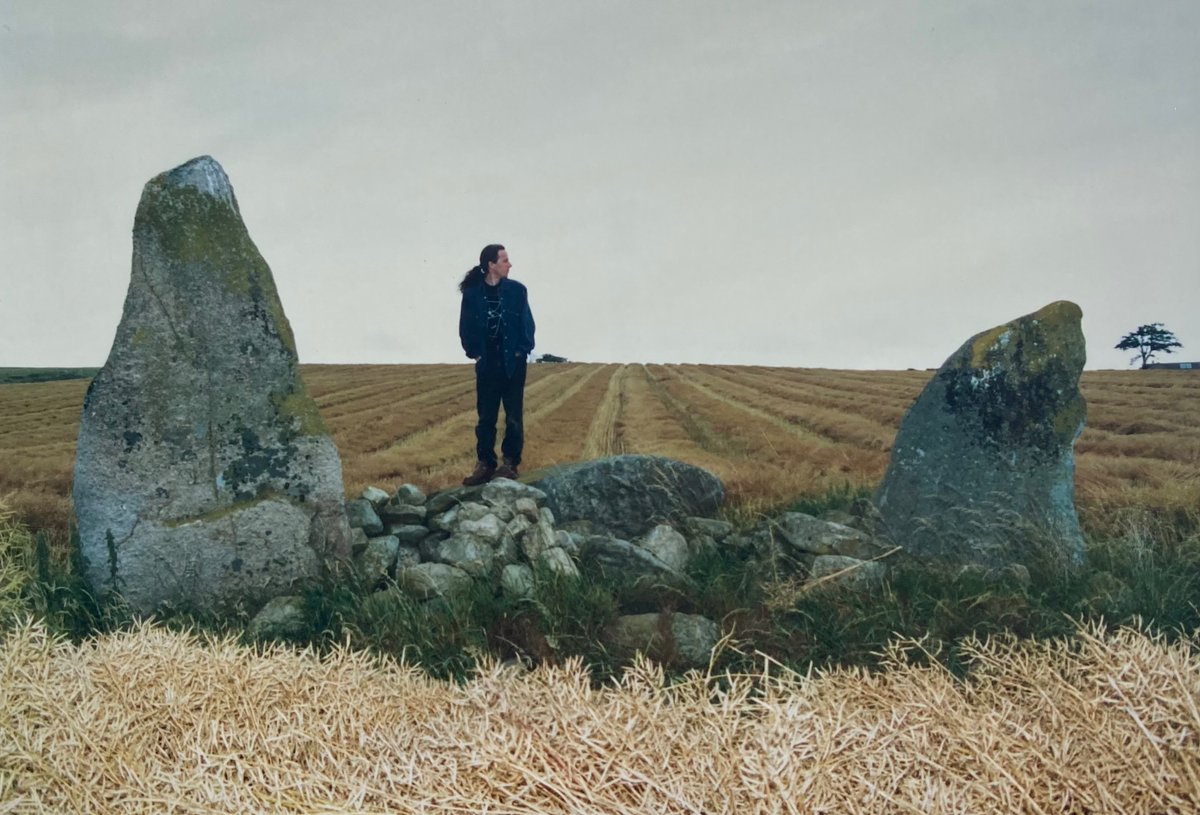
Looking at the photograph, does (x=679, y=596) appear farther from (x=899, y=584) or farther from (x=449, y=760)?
(x=449, y=760)

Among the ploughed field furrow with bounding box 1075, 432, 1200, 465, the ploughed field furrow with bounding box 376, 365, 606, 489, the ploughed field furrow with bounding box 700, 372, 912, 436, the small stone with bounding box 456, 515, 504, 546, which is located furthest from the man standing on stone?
the ploughed field furrow with bounding box 1075, 432, 1200, 465

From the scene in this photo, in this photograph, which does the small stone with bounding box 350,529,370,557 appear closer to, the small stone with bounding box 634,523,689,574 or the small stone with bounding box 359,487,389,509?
the small stone with bounding box 359,487,389,509

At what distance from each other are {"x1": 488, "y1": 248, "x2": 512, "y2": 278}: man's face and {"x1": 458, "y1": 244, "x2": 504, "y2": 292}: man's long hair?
Result: 0.02 m

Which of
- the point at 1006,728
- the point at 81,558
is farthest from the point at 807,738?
the point at 81,558

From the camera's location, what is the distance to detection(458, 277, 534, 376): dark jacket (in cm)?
954

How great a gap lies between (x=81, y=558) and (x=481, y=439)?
4.28 metres

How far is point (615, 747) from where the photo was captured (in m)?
2.29

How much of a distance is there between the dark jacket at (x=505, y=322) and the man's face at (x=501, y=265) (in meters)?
0.13

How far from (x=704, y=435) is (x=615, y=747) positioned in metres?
17.5

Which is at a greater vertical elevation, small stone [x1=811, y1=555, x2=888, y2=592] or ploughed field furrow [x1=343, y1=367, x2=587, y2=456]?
ploughed field furrow [x1=343, y1=367, x2=587, y2=456]

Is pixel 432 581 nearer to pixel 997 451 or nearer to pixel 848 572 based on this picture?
pixel 848 572

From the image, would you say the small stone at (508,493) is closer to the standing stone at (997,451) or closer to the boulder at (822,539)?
the boulder at (822,539)

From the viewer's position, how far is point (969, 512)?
796 centimetres

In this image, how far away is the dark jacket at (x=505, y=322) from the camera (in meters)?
9.54
